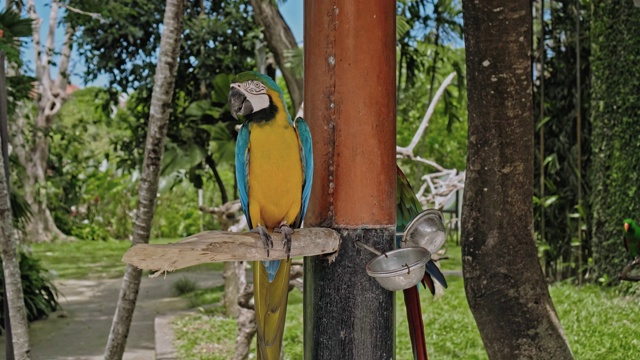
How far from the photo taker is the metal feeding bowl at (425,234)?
1650 mm

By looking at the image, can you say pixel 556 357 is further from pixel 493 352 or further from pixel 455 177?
pixel 455 177

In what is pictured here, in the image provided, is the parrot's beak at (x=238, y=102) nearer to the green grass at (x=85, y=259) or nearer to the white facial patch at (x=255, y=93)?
the white facial patch at (x=255, y=93)

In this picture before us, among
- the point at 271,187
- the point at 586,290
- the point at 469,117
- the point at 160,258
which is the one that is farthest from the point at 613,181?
the point at 160,258

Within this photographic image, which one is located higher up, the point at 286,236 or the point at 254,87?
the point at 254,87

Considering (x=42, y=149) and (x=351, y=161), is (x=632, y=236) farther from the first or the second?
(x=42, y=149)

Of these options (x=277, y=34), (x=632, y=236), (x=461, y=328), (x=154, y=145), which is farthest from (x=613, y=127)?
(x=154, y=145)

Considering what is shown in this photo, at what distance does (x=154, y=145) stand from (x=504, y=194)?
1358mm

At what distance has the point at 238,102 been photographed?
1.53 m

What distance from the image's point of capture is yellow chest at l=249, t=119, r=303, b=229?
166 cm

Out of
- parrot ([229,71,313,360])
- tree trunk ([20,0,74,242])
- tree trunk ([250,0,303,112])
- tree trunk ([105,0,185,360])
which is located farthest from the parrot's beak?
tree trunk ([20,0,74,242])

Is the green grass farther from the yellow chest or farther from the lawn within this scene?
the yellow chest

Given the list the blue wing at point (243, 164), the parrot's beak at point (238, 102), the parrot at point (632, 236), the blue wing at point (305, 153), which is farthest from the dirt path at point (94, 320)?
the parrot's beak at point (238, 102)

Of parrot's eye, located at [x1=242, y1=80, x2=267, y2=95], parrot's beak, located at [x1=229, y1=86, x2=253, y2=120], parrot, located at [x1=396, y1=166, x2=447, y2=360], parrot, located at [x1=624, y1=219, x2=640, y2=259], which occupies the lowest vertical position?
parrot, located at [x1=624, y1=219, x2=640, y2=259]

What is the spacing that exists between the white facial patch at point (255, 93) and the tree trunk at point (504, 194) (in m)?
1.28
